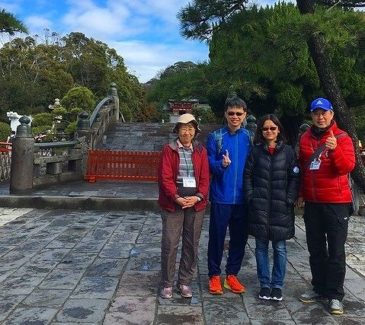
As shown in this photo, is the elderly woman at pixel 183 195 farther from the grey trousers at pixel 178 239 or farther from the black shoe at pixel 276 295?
the black shoe at pixel 276 295

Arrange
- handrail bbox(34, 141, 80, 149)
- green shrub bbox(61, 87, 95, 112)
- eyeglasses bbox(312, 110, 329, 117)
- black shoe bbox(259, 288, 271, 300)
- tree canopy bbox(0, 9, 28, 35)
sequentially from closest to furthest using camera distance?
eyeglasses bbox(312, 110, 329, 117) < black shoe bbox(259, 288, 271, 300) < tree canopy bbox(0, 9, 28, 35) < handrail bbox(34, 141, 80, 149) < green shrub bbox(61, 87, 95, 112)

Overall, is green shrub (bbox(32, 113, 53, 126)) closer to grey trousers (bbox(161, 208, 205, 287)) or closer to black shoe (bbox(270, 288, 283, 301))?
grey trousers (bbox(161, 208, 205, 287))

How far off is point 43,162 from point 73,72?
37659mm

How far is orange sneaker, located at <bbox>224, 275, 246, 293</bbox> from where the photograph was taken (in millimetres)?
4055

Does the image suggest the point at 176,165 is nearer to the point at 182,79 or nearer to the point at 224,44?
the point at 182,79

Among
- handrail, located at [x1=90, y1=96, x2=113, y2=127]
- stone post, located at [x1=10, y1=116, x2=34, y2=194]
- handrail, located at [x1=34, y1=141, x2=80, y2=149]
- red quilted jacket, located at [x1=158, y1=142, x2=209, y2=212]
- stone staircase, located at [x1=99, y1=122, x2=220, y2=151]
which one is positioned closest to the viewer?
red quilted jacket, located at [x1=158, y1=142, x2=209, y2=212]

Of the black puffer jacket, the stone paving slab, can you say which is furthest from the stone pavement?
the black puffer jacket

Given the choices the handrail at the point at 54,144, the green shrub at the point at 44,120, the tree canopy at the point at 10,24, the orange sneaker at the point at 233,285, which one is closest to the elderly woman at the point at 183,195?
the orange sneaker at the point at 233,285

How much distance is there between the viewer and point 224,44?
18.8 ft

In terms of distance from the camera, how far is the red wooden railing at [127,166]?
1101cm

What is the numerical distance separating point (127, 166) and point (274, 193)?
24.8ft

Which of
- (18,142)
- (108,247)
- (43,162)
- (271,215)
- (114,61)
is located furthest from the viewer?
(114,61)

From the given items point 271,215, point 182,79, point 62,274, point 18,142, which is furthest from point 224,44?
point 18,142

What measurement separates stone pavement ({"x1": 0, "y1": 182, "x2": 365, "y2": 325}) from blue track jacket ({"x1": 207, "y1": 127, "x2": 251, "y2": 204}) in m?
0.88
